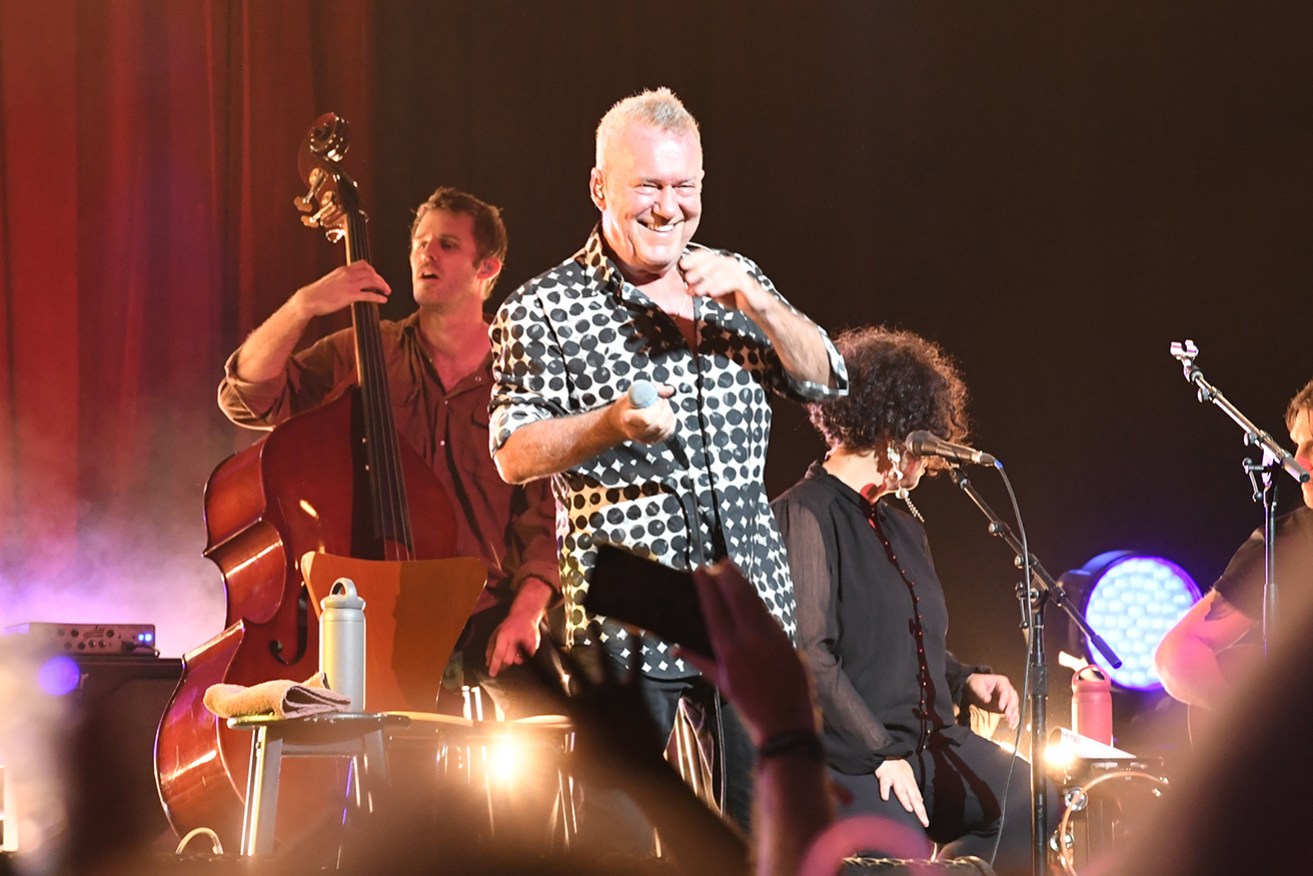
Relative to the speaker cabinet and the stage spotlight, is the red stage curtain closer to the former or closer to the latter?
the speaker cabinet

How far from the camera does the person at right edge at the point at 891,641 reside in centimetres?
304

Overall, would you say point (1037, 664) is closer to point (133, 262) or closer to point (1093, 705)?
point (1093, 705)

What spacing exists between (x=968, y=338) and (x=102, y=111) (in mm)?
2787

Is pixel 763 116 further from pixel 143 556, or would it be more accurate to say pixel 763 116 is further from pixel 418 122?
pixel 143 556

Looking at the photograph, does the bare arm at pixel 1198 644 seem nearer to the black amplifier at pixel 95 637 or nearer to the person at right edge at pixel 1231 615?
the person at right edge at pixel 1231 615

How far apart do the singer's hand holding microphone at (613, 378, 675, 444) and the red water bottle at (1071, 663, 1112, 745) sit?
2.91 m

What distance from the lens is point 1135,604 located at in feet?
15.4

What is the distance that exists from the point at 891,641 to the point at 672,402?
1.21 meters

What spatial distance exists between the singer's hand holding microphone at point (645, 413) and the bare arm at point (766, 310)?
0.19 meters

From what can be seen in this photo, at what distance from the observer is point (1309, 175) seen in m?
4.75

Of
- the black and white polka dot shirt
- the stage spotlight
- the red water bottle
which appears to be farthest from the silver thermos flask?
the stage spotlight

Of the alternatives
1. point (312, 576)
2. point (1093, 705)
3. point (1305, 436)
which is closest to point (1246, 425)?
point (1305, 436)

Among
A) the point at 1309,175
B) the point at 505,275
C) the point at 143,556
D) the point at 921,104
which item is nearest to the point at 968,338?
the point at 921,104

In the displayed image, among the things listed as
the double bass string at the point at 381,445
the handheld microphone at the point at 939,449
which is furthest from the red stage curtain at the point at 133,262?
the handheld microphone at the point at 939,449
